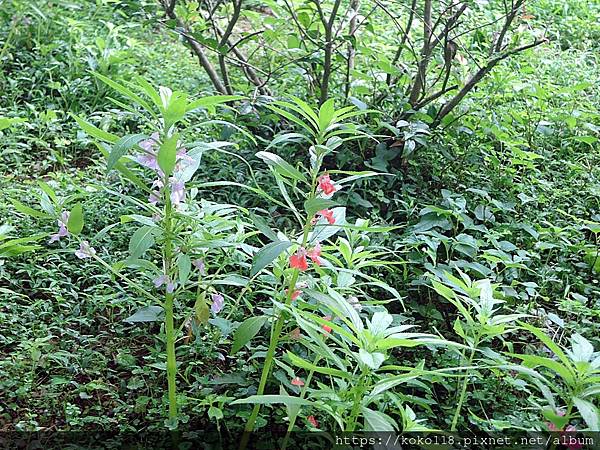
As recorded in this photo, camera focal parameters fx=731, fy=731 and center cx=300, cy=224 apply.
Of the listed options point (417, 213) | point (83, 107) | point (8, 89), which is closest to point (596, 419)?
point (417, 213)

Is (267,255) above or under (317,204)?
under

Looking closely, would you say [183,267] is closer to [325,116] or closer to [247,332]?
[247,332]

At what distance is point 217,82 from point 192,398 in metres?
1.82

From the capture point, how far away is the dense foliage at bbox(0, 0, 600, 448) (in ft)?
5.73

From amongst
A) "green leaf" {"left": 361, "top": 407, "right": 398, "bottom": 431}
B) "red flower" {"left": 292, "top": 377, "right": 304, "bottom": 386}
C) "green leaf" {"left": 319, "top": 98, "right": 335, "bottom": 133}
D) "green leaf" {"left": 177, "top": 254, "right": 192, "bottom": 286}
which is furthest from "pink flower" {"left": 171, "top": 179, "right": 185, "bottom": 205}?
"green leaf" {"left": 361, "top": 407, "right": 398, "bottom": 431}

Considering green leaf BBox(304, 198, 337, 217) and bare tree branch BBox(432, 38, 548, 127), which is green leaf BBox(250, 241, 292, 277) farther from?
bare tree branch BBox(432, 38, 548, 127)

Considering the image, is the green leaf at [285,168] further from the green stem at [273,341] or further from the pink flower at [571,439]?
the pink flower at [571,439]

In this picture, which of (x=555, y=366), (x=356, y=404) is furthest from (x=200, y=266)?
(x=555, y=366)

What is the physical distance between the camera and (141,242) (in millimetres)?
1673

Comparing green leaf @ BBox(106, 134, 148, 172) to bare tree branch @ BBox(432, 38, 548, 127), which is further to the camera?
bare tree branch @ BBox(432, 38, 548, 127)

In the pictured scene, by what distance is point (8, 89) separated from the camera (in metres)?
3.82

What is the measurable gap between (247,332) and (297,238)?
0.90 feet

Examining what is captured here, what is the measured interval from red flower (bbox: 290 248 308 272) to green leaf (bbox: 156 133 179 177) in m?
0.35

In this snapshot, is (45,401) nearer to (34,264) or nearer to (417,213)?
(34,264)
